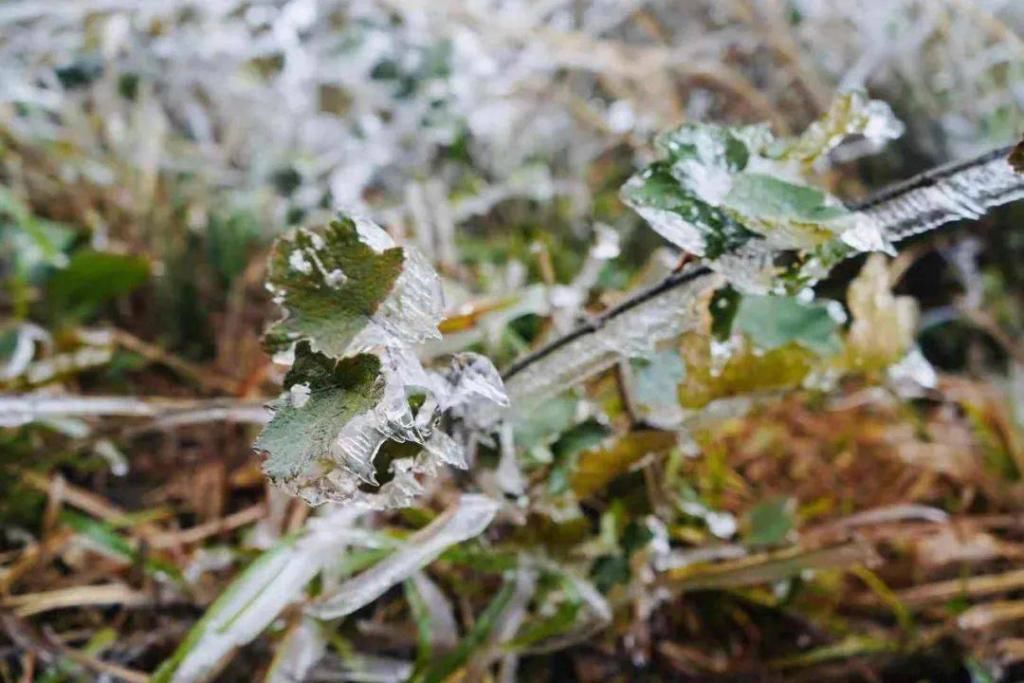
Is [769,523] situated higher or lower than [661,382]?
lower

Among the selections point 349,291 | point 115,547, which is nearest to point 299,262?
point 349,291

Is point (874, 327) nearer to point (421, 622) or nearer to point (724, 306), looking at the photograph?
point (724, 306)

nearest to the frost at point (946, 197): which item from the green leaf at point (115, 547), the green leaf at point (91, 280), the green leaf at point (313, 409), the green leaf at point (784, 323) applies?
the green leaf at point (784, 323)

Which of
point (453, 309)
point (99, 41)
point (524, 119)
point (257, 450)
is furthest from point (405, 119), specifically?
point (257, 450)

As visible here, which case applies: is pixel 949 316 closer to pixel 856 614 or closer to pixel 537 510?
pixel 856 614

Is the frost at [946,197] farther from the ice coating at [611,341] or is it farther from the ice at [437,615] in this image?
the ice at [437,615]
